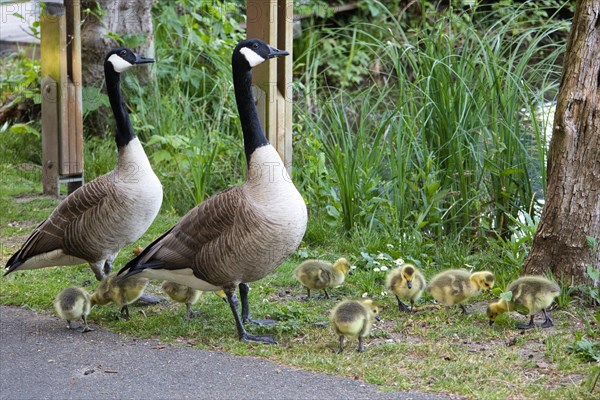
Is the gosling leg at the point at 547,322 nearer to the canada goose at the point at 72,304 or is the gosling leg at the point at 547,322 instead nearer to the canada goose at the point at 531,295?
the canada goose at the point at 531,295

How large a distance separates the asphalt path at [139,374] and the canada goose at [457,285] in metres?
1.20

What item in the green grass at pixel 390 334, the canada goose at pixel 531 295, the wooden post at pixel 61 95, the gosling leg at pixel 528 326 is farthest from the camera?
the wooden post at pixel 61 95

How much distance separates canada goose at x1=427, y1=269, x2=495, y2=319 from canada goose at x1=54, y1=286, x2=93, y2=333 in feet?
7.68

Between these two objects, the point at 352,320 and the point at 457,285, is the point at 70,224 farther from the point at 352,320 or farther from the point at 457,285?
the point at 457,285

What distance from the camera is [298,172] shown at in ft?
28.5

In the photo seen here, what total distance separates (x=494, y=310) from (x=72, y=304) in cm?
280

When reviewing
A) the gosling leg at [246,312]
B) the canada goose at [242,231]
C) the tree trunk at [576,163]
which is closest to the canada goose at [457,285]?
the tree trunk at [576,163]

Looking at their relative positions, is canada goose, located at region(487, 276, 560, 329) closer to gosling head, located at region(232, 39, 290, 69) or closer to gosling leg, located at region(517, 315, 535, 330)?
gosling leg, located at region(517, 315, 535, 330)

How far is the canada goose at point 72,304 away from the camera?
18.2 ft

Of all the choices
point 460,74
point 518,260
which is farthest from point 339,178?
point 518,260

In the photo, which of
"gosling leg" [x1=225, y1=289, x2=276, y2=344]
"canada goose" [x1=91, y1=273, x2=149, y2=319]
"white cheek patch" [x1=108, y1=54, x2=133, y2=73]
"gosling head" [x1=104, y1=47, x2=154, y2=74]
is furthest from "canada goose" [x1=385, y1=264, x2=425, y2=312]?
"white cheek patch" [x1=108, y1=54, x2=133, y2=73]

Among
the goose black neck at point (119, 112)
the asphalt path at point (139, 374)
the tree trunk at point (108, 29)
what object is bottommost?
the asphalt path at point (139, 374)

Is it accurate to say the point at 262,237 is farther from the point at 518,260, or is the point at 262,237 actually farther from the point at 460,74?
the point at 460,74

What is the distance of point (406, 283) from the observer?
226 inches
